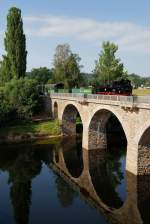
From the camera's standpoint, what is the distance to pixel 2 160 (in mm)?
40531

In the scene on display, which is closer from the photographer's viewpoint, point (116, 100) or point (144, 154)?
point (144, 154)

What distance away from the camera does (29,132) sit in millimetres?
52031

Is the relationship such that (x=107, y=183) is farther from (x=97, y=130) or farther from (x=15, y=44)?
(x=15, y=44)

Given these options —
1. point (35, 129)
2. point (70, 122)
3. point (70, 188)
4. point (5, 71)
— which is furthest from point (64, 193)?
point (5, 71)

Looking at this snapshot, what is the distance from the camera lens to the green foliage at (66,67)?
2886 inches

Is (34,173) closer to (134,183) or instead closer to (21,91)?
(134,183)

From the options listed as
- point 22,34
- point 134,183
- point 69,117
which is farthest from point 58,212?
point 22,34

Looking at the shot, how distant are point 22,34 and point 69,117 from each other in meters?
22.5

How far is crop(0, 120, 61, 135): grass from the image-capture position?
51.7 meters

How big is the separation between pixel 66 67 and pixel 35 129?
86.0ft

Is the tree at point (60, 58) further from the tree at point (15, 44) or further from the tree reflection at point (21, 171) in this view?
the tree reflection at point (21, 171)

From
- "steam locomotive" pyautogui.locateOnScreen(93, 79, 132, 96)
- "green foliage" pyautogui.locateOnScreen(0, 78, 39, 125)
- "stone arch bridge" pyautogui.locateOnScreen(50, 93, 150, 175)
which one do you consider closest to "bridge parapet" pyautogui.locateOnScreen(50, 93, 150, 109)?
"stone arch bridge" pyautogui.locateOnScreen(50, 93, 150, 175)

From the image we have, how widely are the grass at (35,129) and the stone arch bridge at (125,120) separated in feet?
16.2

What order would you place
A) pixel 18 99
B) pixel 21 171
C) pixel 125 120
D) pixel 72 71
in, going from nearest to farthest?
pixel 125 120, pixel 21 171, pixel 18 99, pixel 72 71
